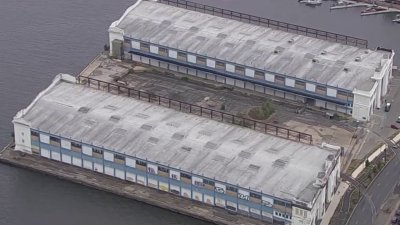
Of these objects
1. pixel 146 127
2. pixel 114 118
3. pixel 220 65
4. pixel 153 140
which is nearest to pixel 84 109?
pixel 114 118

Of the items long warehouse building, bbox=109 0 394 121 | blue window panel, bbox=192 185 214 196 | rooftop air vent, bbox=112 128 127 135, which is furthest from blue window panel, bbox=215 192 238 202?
long warehouse building, bbox=109 0 394 121

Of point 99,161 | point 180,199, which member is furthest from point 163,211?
point 99,161

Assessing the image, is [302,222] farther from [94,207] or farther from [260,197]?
[94,207]

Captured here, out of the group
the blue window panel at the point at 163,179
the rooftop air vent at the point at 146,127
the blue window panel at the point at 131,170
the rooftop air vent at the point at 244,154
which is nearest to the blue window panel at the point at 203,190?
the blue window panel at the point at 163,179

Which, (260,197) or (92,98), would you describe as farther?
(92,98)

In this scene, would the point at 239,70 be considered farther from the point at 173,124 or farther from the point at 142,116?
the point at 142,116

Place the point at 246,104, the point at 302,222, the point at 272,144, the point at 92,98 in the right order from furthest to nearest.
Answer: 1. the point at 246,104
2. the point at 92,98
3. the point at 272,144
4. the point at 302,222

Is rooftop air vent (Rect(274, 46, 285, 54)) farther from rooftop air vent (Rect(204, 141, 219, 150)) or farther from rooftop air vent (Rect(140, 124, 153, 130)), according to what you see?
rooftop air vent (Rect(140, 124, 153, 130))

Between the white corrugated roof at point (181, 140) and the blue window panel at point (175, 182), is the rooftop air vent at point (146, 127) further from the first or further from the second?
the blue window panel at point (175, 182)
